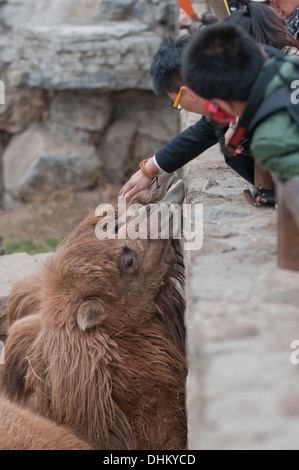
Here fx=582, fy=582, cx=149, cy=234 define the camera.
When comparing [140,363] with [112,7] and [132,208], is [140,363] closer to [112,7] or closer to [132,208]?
[132,208]

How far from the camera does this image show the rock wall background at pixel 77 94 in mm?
9445

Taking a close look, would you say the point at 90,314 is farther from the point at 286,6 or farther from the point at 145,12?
the point at 145,12

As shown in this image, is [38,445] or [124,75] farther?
[124,75]

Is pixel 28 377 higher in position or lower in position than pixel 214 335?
lower

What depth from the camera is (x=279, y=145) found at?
Result: 2.23 meters

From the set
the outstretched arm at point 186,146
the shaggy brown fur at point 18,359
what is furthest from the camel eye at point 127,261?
the shaggy brown fur at point 18,359

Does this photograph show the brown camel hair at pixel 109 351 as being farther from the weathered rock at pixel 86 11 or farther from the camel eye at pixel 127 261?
the weathered rock at pixel 86 11

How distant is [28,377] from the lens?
3461 mm

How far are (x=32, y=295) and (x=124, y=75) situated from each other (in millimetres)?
6378

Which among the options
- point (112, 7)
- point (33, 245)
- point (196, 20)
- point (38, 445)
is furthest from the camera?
point (112, 7)

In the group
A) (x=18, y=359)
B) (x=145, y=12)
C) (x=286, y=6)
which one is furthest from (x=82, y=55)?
(x=18, y=359)

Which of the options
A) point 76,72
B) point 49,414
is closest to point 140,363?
point 49,414

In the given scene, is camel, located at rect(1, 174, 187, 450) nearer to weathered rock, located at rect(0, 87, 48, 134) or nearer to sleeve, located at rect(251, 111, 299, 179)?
sleeve, located at rect(251, 111, 299, 179)

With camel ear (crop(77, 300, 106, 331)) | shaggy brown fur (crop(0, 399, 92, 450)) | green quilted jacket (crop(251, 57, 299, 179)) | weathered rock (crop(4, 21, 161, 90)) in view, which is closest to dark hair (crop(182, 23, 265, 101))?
green quilted jacket (crop(251, 57, 299, 179))
